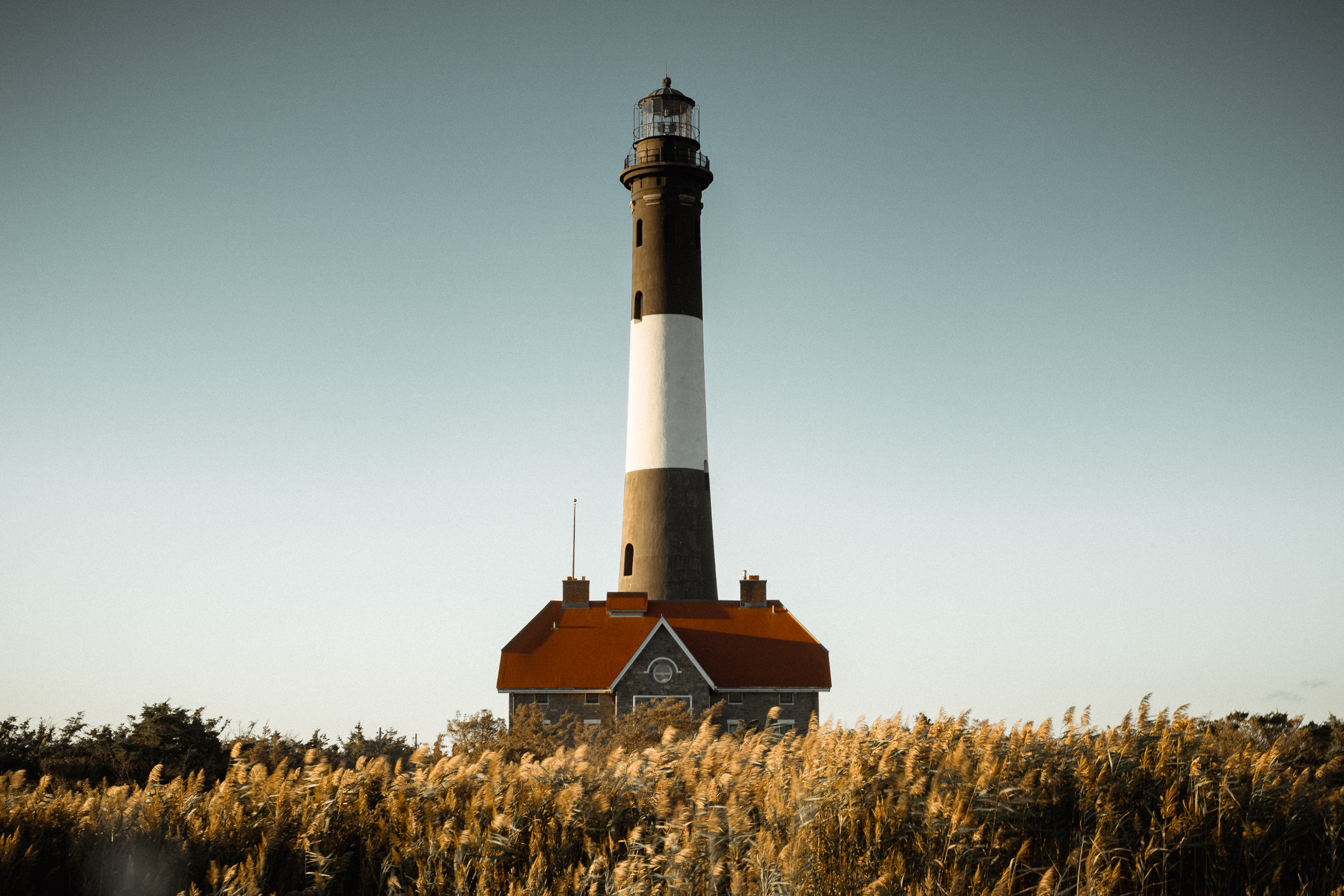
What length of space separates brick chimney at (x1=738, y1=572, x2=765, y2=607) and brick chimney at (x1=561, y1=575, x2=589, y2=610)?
545cm

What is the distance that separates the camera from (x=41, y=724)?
2084 cm

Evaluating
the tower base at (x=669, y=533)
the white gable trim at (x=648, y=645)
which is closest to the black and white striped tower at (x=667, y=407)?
the tower base at (x=669, y=533)

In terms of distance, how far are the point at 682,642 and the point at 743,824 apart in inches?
1044

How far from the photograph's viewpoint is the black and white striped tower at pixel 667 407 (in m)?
37.4

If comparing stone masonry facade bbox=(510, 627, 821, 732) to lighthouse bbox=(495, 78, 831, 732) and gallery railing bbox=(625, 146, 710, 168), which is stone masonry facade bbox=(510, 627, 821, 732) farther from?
gallery railing bbox=(625, 146, 710, 168)

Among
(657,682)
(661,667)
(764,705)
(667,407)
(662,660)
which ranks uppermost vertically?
(667,407)

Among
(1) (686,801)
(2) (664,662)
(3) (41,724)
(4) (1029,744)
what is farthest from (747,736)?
(2) (664,662)

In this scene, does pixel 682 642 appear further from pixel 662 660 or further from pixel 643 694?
pixel 643 694

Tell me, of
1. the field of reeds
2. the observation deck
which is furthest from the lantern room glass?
the field of reeds

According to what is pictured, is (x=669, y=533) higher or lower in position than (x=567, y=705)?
higher

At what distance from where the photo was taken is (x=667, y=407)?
37531 millimetres

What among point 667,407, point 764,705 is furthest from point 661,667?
point 667,407

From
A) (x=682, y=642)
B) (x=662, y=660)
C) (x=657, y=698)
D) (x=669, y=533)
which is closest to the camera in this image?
(x=657, y=698)

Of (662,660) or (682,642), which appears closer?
(662,660)
